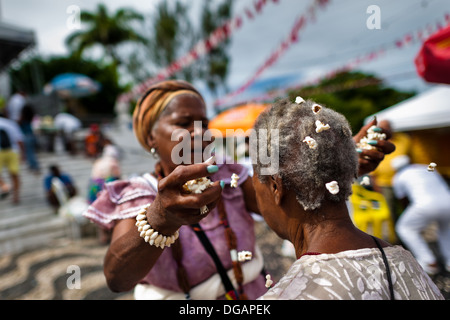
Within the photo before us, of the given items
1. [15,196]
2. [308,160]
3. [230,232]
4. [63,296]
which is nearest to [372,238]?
[308,160]

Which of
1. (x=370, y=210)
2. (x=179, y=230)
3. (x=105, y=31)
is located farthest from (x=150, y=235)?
(x=105, y=31)

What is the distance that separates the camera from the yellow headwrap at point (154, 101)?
1620 mm

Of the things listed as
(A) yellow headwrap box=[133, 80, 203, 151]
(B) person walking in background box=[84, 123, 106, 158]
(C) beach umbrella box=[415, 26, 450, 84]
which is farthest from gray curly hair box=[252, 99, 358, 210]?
(B) person walking in background box=[84, 123, 106, 158]

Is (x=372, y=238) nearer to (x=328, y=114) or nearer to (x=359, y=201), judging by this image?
(x=328, y=114)

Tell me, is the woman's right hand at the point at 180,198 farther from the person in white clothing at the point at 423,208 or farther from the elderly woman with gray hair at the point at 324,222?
the person in white clothing at the point at 423,208

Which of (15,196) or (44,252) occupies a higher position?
(15,196)

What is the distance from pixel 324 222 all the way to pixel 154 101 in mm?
1092

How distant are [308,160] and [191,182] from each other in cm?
41

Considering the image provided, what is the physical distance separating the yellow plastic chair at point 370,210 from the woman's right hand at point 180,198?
4502 millimetres

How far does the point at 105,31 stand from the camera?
2617 cm

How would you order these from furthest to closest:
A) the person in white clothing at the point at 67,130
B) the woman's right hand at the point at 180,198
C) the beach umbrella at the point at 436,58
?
the person in white clothing at the point at 67,130 < the beach umbrella at the point at 436,58 < the woman's right hand at the point at 180,198

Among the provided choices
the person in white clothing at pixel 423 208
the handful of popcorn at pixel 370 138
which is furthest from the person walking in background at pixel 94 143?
the handful of popcorn at pixel 370 138

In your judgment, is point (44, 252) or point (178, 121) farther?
point (44, 252)

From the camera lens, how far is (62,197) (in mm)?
6402
